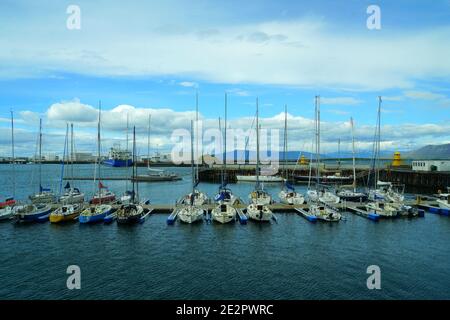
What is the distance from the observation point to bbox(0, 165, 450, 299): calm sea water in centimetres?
2270

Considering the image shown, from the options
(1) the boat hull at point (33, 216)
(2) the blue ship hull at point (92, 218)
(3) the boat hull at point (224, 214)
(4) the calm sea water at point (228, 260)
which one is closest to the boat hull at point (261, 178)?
(3) the boat hull at point (224, 214)

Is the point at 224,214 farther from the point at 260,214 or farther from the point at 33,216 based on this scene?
the point at 33,216

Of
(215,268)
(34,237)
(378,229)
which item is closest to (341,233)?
(378,229)

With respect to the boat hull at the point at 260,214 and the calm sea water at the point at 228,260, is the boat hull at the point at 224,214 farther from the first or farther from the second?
the boat hull at the point at 260,214

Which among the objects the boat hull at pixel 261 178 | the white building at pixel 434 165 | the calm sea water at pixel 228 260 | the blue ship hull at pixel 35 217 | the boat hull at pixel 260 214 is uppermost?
the white building at pixel 434 165

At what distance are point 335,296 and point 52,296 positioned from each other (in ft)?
54.7

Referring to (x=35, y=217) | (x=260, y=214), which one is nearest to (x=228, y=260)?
(x=260, y=214)

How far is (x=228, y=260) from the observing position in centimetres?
2847

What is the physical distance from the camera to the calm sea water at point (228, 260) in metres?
22.7

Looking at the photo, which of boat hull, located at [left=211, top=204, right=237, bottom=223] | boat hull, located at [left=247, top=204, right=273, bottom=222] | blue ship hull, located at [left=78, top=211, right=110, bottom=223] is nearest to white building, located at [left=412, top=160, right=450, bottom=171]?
boat hull, located at [left=247, top=204, right=273, bottom=222]

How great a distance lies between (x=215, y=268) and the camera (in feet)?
87.4

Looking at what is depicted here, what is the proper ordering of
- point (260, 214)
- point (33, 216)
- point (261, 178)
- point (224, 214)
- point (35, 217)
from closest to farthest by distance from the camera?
point (224, 214), point (260, 214), point (33, 216), point (35, 217), point (261, 178)
